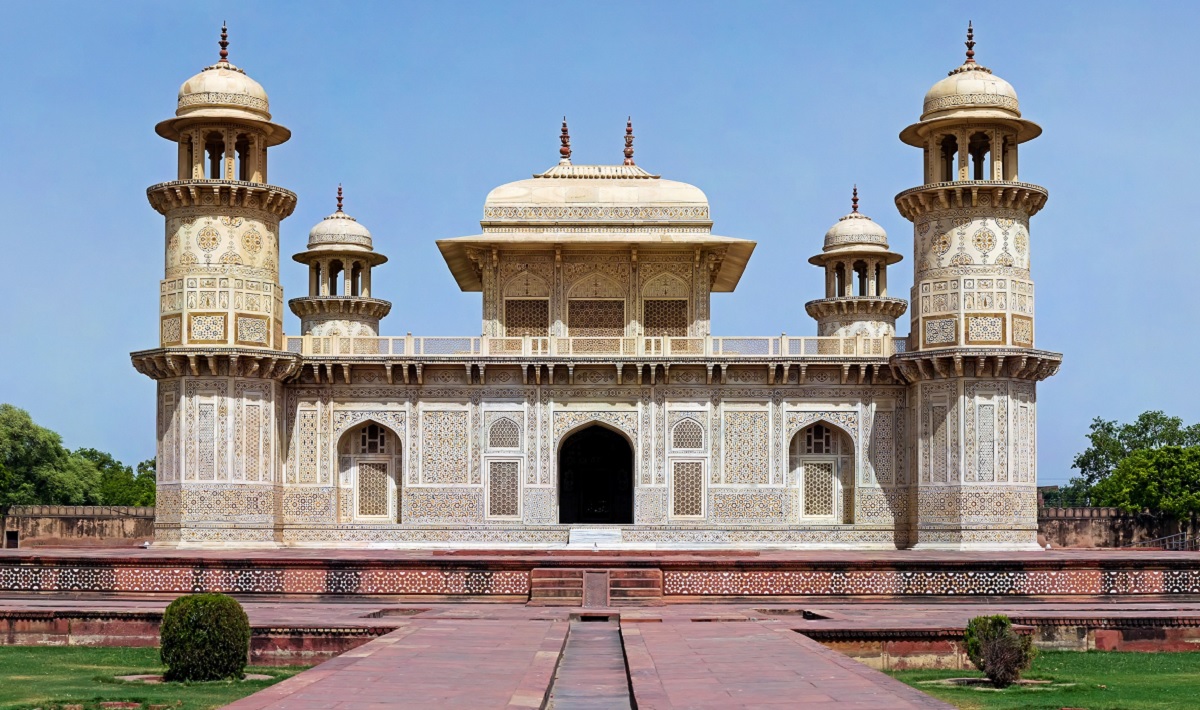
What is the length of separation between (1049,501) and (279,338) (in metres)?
52.9

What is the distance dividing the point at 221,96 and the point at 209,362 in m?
4.23

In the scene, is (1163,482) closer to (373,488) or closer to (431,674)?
(373,488)

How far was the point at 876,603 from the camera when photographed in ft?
54.0

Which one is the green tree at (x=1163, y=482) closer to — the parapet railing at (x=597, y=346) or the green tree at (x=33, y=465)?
the parapet railing at (x=597, y=346)

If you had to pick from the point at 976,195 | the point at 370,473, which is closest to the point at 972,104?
the point at 976,195

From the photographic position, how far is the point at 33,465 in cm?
4578

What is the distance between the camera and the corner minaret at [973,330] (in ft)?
78.8

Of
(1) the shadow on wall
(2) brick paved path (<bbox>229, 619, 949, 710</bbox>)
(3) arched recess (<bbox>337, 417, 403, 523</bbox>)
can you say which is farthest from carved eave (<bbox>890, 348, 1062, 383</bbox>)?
(1) the shadow on wall

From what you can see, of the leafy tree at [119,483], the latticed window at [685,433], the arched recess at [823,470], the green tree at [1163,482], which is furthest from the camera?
the leafy tree at [119,483]

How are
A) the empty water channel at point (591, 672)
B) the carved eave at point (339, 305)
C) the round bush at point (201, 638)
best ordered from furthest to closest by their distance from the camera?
the carved eave at point (339, 305) < the round bush at point (201, 638) < the empty water channel at point (591, 672)

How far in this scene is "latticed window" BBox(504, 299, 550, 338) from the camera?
26.8 meters

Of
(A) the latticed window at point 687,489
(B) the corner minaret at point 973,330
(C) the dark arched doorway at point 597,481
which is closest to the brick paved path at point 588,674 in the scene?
(B) the corner minaret at point 973,330

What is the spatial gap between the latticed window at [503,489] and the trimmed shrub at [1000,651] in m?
15.3

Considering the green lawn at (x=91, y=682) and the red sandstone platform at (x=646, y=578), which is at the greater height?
the red sandstone platform at (x=646, y=578)
